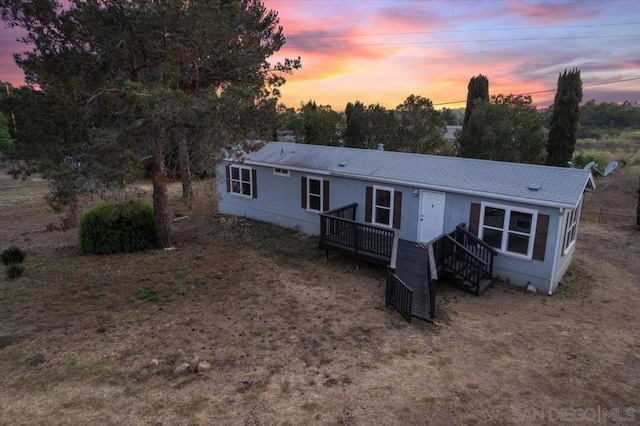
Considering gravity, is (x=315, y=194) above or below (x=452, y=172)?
below

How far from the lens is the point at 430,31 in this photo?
87.9ft

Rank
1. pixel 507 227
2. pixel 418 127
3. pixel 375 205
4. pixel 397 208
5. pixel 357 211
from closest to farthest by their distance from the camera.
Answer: pixel 507 227 → pixel 397 208 → pixel 375 205 → pixel 357 211 → pixel 418 127

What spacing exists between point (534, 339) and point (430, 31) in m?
24.8

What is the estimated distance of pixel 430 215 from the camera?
12.1 meters

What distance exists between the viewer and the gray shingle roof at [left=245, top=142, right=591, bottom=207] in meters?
10.3

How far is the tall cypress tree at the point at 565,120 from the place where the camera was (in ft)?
70.1

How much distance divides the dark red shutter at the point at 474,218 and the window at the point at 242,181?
32.3 ft

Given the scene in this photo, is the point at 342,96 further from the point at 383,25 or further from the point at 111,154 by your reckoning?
the point at 111,154

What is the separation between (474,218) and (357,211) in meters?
4.19

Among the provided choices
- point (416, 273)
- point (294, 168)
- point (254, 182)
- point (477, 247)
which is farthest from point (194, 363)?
point (254, 182)

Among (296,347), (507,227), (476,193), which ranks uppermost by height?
(476,193)

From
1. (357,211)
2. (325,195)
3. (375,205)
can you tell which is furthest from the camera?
(325,195)

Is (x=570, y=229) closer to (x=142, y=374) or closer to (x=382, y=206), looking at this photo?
(x=382, y=206)

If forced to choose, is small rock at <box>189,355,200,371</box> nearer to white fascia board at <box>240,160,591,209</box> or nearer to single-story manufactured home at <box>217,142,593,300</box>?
single-story manufactured home at <box>217,142,593,300</box>
